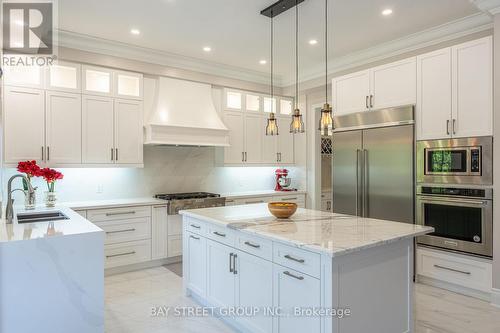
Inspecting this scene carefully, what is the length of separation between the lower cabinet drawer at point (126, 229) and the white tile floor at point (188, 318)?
0.51 m

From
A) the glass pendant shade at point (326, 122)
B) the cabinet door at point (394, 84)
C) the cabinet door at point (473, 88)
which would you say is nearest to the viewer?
the glass pendant shade at point (326, 122)

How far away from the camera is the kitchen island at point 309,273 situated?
77.8 inches

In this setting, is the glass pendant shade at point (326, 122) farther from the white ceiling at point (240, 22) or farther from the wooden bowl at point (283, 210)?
the white ceiling at point (240, 22)

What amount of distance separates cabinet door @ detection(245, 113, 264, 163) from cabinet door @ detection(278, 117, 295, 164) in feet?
1.48

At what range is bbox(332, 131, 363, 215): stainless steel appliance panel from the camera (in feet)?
14.1

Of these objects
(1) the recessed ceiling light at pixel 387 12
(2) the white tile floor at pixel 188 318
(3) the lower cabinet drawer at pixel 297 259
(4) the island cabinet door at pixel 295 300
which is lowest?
(2) the white tile floor at pixel 188 318

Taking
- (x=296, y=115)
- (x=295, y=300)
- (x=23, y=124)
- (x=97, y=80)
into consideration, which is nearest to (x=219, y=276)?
(x=295, y=300)

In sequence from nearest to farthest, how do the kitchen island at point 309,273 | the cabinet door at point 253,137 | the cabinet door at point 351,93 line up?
1. the kitchen island at point 309,273
2. the cabinet door at point 351,93
3. the cabinet door at point 253,137

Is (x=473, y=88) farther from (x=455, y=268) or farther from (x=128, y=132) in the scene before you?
(x=128, y=132)

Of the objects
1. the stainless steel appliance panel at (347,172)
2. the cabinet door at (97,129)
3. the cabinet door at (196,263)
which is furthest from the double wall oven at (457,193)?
the cabinet door at (97,129)

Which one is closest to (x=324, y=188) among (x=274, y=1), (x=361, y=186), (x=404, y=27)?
(x=361, y=186)

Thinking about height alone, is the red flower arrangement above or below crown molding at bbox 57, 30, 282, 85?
below

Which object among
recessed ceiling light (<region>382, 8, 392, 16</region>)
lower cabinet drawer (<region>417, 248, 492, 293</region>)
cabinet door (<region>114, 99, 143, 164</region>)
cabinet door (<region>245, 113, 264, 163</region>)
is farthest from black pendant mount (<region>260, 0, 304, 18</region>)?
lower cabinet drawer (<region>417, 248, 492, 293</region>)

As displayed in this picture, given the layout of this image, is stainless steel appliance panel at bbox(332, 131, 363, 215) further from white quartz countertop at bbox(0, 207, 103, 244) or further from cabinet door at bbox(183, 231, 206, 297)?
white quartz countertop at bbox(0, 207, 103, 244)
